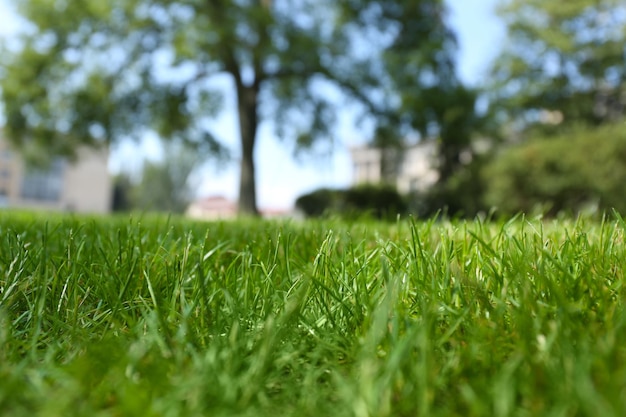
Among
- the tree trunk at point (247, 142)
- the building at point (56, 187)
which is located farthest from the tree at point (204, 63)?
the building at point (56, 187)

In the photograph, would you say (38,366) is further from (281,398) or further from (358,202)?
(358,202)

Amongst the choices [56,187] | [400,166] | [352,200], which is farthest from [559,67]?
[56,187]

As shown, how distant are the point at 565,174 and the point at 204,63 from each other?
33.3 ft

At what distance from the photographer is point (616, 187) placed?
11.8m

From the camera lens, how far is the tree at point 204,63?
549 inches

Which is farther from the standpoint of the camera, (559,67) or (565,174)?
(559,67)

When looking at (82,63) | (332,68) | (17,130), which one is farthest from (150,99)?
(332,68)

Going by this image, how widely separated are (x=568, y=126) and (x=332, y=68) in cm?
1301

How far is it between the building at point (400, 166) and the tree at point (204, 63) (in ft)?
8.27

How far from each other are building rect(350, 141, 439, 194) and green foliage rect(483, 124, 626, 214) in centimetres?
300

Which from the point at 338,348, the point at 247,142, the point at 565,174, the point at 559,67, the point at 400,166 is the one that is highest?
the point at 559,67

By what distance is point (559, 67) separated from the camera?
2448 cm

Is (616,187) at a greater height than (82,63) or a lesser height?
lesser

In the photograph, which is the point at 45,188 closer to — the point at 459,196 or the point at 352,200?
the point at 352,200
